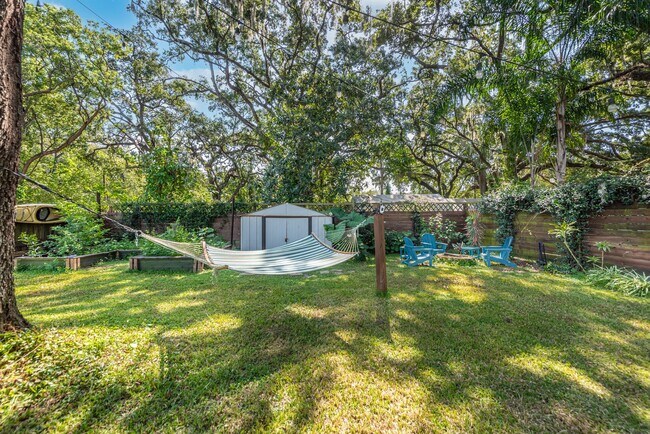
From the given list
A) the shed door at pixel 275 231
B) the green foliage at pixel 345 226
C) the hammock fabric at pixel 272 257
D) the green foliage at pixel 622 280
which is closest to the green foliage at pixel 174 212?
the shed door at pixel 275 231

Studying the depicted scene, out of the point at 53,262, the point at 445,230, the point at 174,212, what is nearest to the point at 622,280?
the point at 445,230

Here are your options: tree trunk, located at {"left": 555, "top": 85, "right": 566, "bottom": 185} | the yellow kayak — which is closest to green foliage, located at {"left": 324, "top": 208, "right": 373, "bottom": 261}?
tree trunk, located at {"left": 555, "top": 85, "right": 566, "bottom": 185}

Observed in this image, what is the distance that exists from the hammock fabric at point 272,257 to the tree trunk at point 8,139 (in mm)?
874

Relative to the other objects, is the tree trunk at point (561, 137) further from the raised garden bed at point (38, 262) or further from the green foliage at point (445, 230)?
the raised garden bed at point (38, 262)

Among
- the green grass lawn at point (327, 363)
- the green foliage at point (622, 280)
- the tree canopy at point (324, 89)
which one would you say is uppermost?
the tree canopy at point (324, 89)

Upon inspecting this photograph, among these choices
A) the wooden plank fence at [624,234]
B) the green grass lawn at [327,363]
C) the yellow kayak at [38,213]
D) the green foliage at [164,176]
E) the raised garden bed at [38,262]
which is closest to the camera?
the green grass lawn at [327,363]

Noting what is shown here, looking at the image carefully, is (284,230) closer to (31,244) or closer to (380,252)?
(380,252)

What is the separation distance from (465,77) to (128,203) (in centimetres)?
913

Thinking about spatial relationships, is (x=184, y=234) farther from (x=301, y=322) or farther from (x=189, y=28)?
(x=189, y=28)

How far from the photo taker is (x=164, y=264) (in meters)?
4.60

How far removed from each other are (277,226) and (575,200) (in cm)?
565

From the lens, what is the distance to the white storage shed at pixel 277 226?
6.12 metres

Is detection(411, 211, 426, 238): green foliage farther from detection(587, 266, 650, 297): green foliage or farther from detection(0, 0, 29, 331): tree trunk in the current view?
detection(0, 0, 29, 331): tree trunk

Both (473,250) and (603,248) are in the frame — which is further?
(473,250)
